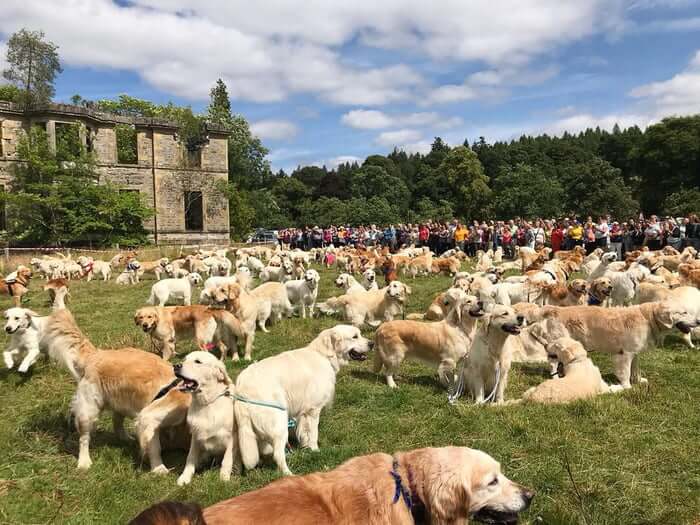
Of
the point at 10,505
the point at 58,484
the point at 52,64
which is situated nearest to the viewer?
the point at 10,505

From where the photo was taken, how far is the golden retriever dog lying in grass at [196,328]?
358 inches

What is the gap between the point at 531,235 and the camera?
80.5 ft

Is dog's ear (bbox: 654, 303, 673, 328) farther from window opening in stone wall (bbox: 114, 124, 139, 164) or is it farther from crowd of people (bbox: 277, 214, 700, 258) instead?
window opening in stone wall (bbox: 114, 124, 139, 164)

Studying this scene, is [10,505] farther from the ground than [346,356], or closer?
closer

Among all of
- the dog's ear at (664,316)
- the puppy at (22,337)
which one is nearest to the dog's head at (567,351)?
the dog's ear at (664,316)

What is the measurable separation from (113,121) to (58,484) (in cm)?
3862

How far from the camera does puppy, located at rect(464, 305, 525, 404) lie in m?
6.58

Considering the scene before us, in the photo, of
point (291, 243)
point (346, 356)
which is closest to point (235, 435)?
point (346, 356)

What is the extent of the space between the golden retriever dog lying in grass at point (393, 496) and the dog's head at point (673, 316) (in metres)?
5.87

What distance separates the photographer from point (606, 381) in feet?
25.0

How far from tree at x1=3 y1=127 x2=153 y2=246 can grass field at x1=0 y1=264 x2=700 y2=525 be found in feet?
92.3

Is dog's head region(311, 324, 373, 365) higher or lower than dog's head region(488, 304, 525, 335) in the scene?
lower

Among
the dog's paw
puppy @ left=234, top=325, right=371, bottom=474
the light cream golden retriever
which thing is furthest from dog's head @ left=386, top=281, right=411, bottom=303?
the dog's paw

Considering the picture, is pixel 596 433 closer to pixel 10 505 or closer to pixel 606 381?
pixel 606 381
